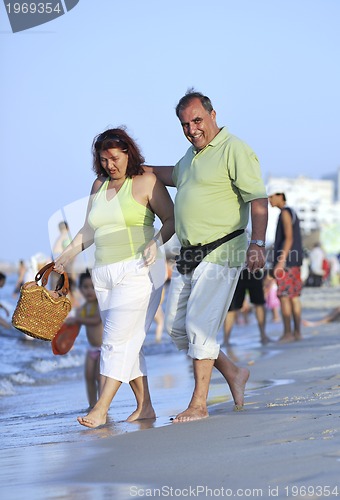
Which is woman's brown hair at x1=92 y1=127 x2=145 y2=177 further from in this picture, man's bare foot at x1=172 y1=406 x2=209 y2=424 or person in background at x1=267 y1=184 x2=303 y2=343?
person in background at x1=267 y1=184 x2=303 y2=343

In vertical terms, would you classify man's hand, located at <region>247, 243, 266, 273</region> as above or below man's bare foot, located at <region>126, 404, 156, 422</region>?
above

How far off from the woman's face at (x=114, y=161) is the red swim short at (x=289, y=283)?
6004 mm

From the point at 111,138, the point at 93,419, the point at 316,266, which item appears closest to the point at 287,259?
the point at 111,138

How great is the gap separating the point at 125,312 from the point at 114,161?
0.84 meters

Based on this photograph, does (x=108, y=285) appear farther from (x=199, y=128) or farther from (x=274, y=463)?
(x=274, y=463)

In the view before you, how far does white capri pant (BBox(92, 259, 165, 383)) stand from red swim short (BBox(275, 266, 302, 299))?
19.4 feet

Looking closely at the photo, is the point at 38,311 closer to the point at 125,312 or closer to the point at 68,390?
the point at 125,312

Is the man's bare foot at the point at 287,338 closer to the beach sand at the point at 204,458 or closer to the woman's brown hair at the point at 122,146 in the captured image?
the beach sand at the point at 204,458

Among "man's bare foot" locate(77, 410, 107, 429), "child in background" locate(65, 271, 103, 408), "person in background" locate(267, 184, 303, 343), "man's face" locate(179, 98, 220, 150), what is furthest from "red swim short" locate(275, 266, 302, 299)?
"man's bare foot" locate(77, 410, 107, 429)

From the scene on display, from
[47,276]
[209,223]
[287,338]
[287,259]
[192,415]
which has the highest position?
[209,223]

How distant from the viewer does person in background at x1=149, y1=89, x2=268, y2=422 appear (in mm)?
5047

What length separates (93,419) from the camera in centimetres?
507

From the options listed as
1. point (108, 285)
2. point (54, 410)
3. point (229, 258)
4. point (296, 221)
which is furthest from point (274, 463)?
point (296, 221)

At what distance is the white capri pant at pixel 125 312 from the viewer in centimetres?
532
